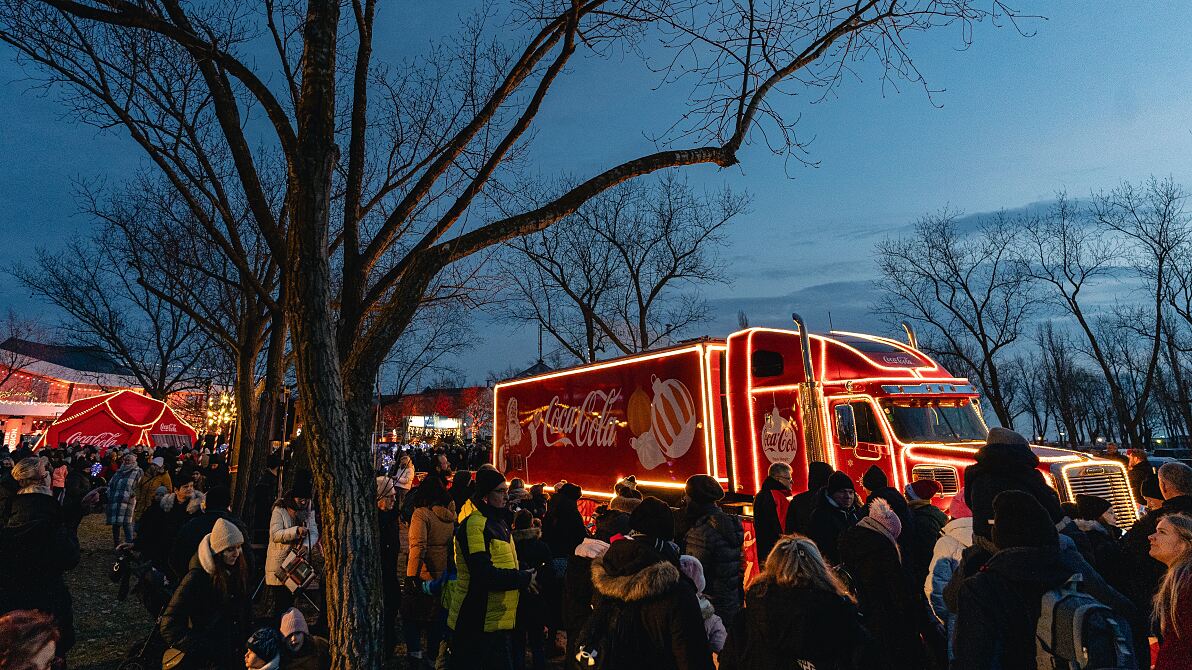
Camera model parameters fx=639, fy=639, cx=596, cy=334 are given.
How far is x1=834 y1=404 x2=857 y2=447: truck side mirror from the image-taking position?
8.74m

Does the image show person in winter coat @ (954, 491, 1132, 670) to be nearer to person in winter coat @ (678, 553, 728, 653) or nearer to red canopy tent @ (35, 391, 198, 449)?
person in winter coat @ (678, 553, 728, 653)

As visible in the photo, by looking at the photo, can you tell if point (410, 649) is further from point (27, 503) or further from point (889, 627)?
point (889, 627)

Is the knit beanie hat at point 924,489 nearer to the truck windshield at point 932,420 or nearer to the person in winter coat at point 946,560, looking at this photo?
the person in winter coat at point 946,560

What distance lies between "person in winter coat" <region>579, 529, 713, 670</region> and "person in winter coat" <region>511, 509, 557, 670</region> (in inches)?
91.7

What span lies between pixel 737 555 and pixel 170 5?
680cm

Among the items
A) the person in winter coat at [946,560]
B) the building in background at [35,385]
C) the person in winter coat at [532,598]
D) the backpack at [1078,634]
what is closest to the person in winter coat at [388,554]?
the person in winter coat at [532,598]

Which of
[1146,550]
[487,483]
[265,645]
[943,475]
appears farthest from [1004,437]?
[265,645]

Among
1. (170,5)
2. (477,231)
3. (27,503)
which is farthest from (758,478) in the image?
(170,5)

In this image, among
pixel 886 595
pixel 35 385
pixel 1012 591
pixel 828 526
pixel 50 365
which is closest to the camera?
pixel 1012 591

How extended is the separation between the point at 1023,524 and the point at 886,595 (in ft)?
4.80

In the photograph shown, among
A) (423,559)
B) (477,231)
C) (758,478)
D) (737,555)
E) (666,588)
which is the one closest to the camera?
(666,588)

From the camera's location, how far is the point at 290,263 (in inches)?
→ 159

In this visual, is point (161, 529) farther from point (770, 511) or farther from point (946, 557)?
point (946, 557)

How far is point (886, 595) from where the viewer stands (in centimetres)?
414
